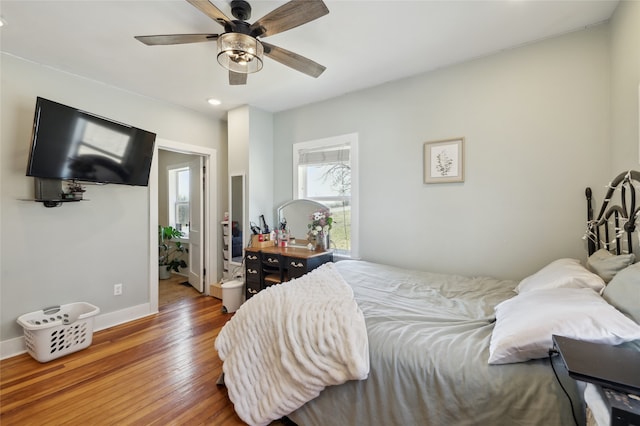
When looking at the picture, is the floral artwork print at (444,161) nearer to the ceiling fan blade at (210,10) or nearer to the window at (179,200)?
the ceiling fan blade at (210,10)

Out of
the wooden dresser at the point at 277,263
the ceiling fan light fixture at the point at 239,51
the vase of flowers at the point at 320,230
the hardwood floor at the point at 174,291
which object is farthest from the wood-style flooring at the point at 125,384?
the ceiling fan light fixture at the point at 239,51

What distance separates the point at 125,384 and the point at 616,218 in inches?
144

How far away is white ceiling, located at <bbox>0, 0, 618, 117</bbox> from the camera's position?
1.77 metres

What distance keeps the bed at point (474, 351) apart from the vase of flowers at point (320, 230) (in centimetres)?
134

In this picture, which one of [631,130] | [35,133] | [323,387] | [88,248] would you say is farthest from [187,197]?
[631,130]

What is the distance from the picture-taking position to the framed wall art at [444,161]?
245cm

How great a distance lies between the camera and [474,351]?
3.81 ft

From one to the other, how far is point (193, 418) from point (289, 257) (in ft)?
5.07

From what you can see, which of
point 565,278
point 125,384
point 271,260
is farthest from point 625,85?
point 125,384

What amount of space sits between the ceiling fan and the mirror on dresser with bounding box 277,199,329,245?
1.80 m

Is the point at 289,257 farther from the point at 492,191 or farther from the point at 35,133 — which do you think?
the point at 35,133

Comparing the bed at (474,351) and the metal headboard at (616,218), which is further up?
the metal headboard at (616,218)

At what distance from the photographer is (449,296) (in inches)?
73.5

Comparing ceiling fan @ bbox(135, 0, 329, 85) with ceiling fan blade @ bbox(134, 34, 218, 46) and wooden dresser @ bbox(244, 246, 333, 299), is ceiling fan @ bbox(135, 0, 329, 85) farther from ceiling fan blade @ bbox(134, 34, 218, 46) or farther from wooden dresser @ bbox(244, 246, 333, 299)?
wooden dresser @ bbox(244, 246, 333, 299)
